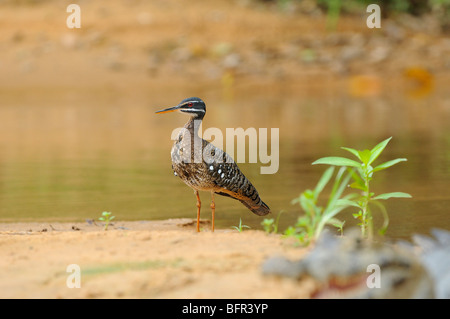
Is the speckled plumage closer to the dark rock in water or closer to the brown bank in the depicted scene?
the brown bank

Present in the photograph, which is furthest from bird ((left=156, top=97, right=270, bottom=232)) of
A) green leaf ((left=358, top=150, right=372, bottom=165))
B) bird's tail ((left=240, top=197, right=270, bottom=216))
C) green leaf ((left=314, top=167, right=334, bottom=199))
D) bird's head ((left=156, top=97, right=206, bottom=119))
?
green leaf ((left=314, top=167, right=334, bottom=199))

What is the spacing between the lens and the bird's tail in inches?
253

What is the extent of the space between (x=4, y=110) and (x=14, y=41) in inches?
156

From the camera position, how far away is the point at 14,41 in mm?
18938

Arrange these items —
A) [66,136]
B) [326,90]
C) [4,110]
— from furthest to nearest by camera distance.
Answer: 1. [326,90]
2. [4,110]
3. [66,136]

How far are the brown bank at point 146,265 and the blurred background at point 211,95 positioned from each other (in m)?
2.12

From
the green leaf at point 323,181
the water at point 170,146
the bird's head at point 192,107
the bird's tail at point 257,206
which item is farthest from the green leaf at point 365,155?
the bird's head at point 192,107

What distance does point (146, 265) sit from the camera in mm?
4215

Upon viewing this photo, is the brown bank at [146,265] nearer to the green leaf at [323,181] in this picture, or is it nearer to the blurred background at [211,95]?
the green leaf at [323,181]

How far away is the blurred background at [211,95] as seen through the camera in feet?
26.9

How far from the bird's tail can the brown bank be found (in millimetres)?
1412

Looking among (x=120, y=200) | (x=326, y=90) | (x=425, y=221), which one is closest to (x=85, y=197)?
(x=120, y=200)
